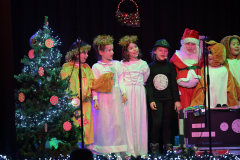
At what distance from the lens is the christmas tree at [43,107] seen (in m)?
5.28

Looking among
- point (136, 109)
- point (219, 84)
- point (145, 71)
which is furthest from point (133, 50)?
point (219, 84)

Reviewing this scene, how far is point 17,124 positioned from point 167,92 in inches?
105

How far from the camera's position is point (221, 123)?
226 inches

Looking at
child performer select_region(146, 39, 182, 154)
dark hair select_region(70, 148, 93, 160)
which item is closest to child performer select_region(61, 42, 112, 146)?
child performer select_region(146, 39, 182, 154)

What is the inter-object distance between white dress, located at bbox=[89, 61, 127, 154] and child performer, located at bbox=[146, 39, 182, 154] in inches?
22.2

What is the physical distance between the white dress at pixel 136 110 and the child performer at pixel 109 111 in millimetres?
119

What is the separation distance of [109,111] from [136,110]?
1.63 feet

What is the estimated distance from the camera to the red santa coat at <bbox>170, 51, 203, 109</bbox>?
628cm

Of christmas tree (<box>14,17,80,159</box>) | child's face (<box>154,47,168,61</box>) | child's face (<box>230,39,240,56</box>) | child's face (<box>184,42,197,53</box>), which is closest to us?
christmas tree (<box>14,17,80,159</box>)

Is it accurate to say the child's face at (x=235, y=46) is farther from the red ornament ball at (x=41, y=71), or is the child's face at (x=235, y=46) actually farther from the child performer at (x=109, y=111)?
the red ornament ball at (x=41, y=71)

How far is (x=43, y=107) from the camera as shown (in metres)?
5.39

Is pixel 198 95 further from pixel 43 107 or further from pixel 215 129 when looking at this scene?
pixel 43 107

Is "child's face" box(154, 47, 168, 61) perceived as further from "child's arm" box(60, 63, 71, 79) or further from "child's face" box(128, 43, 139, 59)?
"child's arm" box(60, 63, 71, 79)

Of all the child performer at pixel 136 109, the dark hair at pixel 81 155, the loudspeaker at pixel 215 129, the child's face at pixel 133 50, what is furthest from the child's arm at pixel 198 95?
the dark hair at pixel 81 155
